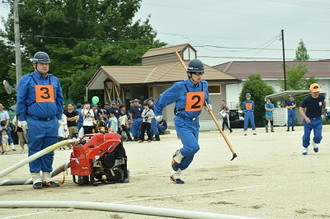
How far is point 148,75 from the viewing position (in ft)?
132

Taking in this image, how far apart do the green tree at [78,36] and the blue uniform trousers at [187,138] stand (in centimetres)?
3482

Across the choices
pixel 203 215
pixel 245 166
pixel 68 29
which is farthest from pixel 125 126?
pixel 68 29

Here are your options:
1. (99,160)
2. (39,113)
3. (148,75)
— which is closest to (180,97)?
(99,160)

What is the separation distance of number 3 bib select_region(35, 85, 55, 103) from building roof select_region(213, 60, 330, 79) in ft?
176

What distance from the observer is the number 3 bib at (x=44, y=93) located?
412 inches

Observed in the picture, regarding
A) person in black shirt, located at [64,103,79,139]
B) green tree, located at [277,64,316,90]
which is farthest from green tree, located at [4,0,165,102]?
person in black shirt, located at [64,103,79,139]

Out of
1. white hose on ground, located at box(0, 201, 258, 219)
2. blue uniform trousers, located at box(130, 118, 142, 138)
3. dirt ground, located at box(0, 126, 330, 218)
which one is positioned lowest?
dirt ground, located at box(0, 126, 330, 218)

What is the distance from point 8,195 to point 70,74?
39.6 metres

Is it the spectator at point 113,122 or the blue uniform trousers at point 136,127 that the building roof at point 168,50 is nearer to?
the blue uniform trousers at point 136,127

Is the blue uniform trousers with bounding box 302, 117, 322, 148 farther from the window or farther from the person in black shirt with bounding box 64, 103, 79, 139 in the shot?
the window

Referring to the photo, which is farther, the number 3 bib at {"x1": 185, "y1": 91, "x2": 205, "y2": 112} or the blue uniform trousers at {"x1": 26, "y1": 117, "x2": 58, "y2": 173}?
the number 3 bib at {"x1": 185, "y1": 91, "x2": 205, "y2": 112}

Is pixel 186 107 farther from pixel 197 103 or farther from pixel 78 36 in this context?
pixel 78 36

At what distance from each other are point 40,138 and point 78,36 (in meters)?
43.4

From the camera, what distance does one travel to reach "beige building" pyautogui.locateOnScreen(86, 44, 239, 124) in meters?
38.3
